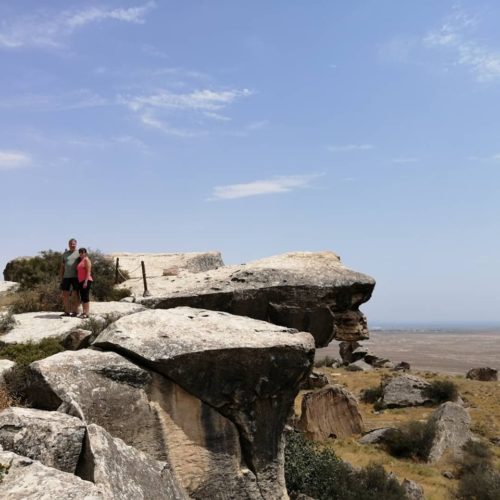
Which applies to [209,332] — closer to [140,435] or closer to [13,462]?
[140,435]

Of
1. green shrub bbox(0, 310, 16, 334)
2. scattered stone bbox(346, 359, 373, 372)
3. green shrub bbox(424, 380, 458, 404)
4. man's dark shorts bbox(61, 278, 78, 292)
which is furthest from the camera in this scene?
scattered stone bbox(346, 359, 373, 372)

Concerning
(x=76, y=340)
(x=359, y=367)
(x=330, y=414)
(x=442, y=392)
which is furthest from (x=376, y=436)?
(x=359, y=367)

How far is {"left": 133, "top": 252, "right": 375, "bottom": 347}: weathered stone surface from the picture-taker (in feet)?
45.4

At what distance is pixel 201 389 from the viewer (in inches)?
386

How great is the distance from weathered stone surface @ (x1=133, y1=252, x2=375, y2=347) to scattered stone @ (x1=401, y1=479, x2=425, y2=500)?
14.8 feet

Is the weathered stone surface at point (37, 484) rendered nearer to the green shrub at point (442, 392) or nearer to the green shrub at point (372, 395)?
the green shrub at point (372, 395)

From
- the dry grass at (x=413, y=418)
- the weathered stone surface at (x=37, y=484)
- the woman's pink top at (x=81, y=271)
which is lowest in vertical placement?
the dry grass at (x=413, y=418)

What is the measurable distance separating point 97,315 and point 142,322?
3.57 meters

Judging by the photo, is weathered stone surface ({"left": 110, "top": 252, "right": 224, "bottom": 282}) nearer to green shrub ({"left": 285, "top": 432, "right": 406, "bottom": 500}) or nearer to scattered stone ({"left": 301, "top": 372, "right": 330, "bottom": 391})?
green shrub ({"left": 285, "top": 432, "right": 406, "bottom": 500})

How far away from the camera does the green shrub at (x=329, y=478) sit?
1363 centimetres

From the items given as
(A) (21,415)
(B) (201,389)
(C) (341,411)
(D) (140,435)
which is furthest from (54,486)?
(C) (341,411)

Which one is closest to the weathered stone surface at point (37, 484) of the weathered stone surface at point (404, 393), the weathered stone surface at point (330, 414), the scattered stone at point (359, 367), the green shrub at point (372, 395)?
the weathered stone surface at point (330, 414)

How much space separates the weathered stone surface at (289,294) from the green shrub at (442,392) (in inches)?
652

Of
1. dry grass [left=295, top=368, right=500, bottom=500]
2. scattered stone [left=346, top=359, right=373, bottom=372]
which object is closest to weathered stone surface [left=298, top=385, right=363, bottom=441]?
dry grass [left=295, top=368, right=500, bottom=500]
